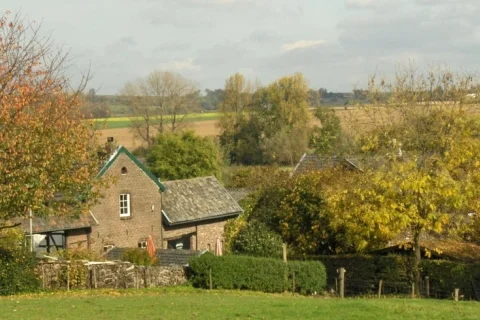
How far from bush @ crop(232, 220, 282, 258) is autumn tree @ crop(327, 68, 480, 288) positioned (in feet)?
26.8

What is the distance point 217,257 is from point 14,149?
474 inches

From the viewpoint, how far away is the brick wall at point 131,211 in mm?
47344

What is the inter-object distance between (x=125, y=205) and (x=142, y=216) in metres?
1.29

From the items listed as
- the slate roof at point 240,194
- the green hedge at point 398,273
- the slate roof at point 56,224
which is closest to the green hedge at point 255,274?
the green hedge at point 398,273

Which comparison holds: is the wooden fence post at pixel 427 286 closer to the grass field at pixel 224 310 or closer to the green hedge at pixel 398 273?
the green hedge at pixel 398 273

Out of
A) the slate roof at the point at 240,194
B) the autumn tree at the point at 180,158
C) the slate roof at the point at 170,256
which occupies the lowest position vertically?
the slate roof at the point at 170,256

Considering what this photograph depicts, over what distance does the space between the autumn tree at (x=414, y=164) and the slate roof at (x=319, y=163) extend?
5.10 m

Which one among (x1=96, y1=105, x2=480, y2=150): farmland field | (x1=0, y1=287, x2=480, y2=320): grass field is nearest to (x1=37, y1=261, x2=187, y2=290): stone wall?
(x1=0, y1=287, x2=480, y2=320): grass field

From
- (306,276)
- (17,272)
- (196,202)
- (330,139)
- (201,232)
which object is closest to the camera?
(17,272)

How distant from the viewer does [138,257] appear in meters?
38.5

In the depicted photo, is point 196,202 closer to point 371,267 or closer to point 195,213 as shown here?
point 195,213

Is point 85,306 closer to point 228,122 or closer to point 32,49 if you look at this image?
point 32,49

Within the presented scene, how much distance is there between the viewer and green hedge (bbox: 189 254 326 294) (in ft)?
118

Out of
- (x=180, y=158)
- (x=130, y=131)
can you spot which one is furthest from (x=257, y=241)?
(x=130, y=131)
